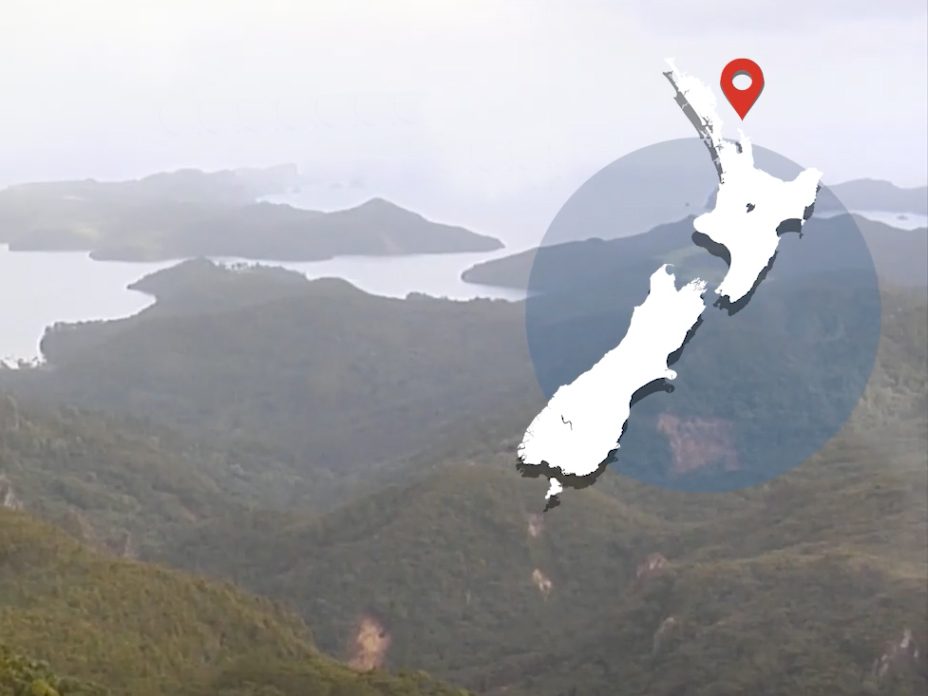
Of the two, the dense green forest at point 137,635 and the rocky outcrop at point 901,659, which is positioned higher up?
the dense green forest at point 137,635

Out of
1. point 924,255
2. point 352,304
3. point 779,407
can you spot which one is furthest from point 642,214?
point 924,255

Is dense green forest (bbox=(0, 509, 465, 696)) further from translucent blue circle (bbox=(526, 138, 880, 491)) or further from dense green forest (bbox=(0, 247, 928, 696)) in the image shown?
translucent blue circle (bbox=(526, 138, 880, 491))

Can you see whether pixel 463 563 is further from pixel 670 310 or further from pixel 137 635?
pixel 670 310

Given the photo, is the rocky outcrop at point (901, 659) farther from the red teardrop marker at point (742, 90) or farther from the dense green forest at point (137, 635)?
the red teardrop marker at point (742, 90)

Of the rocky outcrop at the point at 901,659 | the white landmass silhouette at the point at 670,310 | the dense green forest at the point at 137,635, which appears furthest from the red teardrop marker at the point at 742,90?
the rocky outcrop at the point at 901,659

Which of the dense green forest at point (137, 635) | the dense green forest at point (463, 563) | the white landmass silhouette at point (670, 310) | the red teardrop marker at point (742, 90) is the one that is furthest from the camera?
Result: the dense green forest at point (463, 563)

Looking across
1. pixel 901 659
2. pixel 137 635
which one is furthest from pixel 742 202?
pixel 901 659
